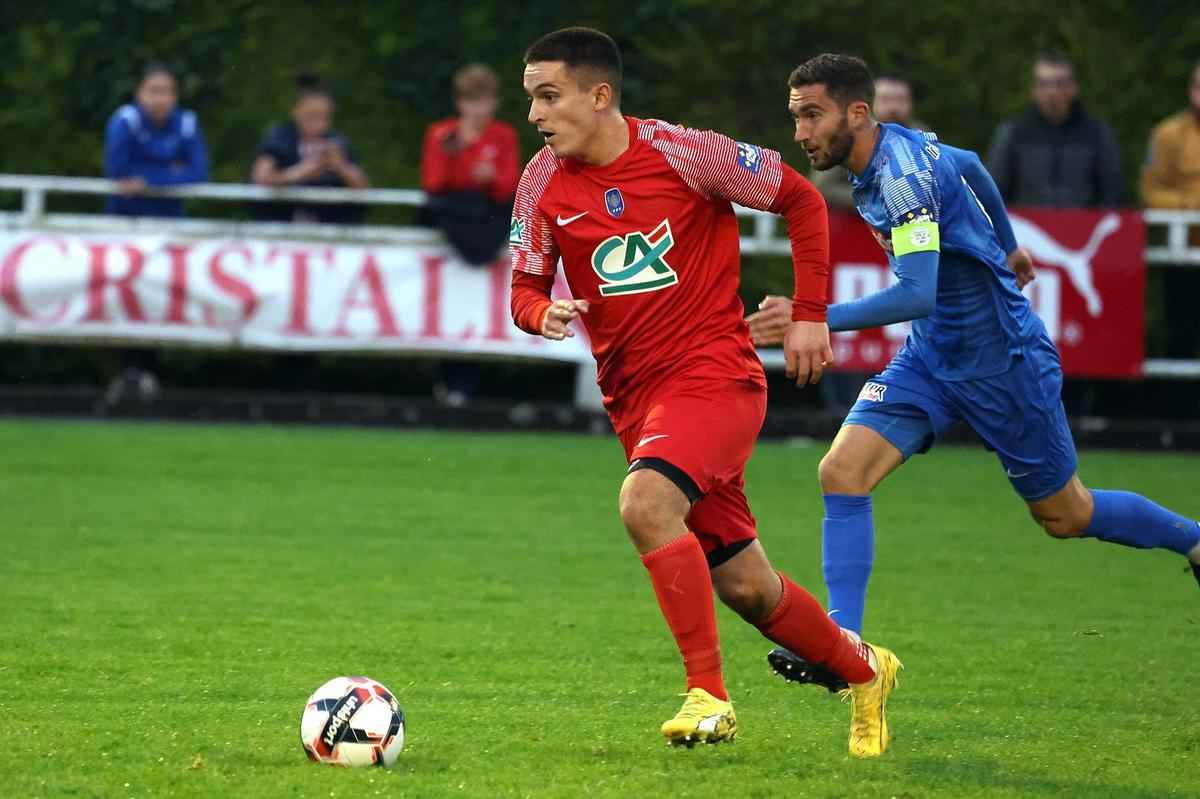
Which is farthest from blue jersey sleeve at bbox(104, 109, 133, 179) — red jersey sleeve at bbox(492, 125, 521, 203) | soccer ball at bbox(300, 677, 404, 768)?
soccer ball at bbox(300, 677, 404, 768)

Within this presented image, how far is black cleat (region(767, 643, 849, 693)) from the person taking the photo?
583 centimetres

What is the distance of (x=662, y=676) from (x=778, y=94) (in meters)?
11.3

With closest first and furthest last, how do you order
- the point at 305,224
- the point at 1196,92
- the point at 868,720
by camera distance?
the point at 868,720, the point at 1196,92, the point at 305,224

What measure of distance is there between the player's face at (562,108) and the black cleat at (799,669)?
1.55 metres

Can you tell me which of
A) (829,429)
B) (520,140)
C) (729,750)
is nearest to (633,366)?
(729,750)

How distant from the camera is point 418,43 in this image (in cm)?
1739

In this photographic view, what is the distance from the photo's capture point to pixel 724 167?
5.77 m

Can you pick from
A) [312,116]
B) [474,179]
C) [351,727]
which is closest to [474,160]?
[474,179]

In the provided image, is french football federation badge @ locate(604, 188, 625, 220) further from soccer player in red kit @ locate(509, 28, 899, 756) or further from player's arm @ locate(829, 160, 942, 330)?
player's arm @ locate(829, 160, 942, 330)

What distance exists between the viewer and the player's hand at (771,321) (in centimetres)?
561

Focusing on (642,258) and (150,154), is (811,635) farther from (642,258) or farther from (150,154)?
(150,154)

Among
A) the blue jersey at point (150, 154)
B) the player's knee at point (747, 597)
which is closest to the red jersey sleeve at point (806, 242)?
the player's knee at point (747, 597)

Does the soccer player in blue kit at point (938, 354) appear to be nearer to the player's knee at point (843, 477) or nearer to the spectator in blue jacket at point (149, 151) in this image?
the player's knee at point (843, 477)

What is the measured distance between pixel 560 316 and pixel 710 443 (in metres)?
Answer: 0.54
